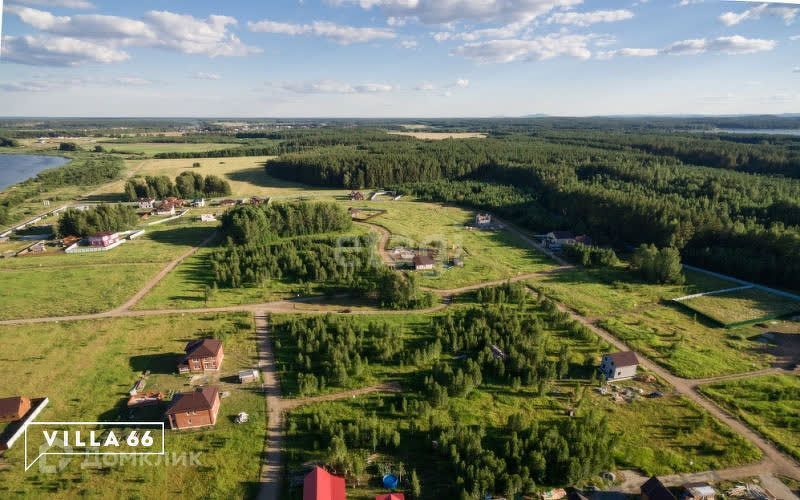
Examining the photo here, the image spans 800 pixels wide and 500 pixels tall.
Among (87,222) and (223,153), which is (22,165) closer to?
(223,153)

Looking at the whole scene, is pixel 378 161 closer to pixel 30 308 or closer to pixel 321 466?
pixel 30 308

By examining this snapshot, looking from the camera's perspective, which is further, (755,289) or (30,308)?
(755,289)

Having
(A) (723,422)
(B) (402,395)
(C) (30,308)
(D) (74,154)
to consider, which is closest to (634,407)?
(A) (723,422)

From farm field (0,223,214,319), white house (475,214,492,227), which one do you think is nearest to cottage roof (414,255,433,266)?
white house (475,214,492,227)

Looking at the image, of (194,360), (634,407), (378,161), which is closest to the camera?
(634,407)

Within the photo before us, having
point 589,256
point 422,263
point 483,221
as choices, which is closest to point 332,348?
point 422,263
